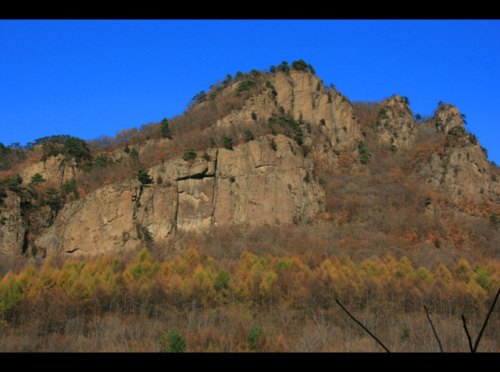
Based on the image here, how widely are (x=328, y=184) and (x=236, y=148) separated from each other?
13112 mm

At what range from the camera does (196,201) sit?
43219mm

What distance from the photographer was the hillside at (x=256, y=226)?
3017cm

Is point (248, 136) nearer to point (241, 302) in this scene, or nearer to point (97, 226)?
point (97, 226)

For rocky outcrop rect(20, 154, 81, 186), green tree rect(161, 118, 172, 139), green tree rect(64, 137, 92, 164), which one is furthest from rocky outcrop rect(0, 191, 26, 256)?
green tree rect(161, 118, 172, 139)

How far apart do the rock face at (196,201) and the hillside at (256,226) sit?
0.15 metres

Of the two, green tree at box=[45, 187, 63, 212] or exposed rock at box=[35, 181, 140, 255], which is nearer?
exposed rock at box=[35, 181, 140, 255]

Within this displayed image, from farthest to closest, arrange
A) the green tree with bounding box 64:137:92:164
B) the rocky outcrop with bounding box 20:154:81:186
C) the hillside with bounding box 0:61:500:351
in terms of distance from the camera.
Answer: the green tree with bounding box 64:137:92:164, the rocky outcrop with bounding box 20:154:81:186, the hillside with bounding box 0:61:500:351

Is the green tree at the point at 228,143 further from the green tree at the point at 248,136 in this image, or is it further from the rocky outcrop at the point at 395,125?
the rocky outcrop at the point at 395,125

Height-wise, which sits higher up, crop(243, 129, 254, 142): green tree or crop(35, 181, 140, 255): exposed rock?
crop(243, 129, 254, 142): green tree

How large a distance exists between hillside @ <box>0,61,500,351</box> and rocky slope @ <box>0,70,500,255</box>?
5.8 inches

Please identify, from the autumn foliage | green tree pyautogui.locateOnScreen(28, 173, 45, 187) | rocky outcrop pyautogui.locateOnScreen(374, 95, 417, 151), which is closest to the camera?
the autumn foliage

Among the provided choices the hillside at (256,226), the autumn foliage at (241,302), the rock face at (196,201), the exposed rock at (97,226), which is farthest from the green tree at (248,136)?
the autumn foliage at (241,302)

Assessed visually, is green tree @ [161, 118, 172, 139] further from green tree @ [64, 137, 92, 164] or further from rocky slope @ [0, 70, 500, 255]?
green tree @ [64, 137, 92, 164]

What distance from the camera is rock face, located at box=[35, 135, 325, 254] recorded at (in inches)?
1601
